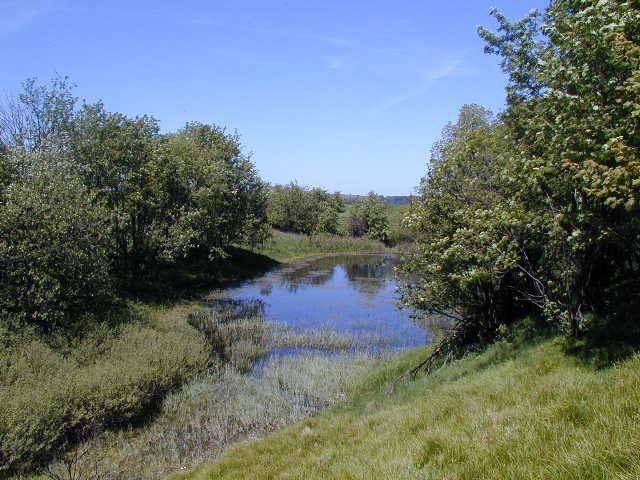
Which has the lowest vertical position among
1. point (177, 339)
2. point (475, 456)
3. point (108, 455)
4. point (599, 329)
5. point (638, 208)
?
point (108, 455)

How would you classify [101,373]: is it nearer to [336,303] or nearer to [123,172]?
[123,172]

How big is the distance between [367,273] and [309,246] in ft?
76.8

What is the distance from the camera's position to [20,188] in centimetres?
2147

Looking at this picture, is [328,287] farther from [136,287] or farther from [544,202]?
[544,202]

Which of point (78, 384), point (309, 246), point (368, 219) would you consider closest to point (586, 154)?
point (78, 384)

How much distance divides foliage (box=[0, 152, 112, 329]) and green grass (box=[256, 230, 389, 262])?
1746 inches

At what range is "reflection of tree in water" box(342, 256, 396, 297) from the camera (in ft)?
155

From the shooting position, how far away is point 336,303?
3916 centimetres

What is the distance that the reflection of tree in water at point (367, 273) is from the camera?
155 feet

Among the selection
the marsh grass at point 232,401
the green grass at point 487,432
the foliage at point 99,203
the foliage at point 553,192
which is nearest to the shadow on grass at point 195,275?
the foliage at point 99,203

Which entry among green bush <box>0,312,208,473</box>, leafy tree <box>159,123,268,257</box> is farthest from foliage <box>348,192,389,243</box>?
green bush <box>0,312,208,473</box>

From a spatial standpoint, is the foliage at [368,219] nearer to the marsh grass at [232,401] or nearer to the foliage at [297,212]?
the foliage at [297,212]

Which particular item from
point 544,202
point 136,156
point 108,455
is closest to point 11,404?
point 108,455

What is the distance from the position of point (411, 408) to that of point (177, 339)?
559 inches
